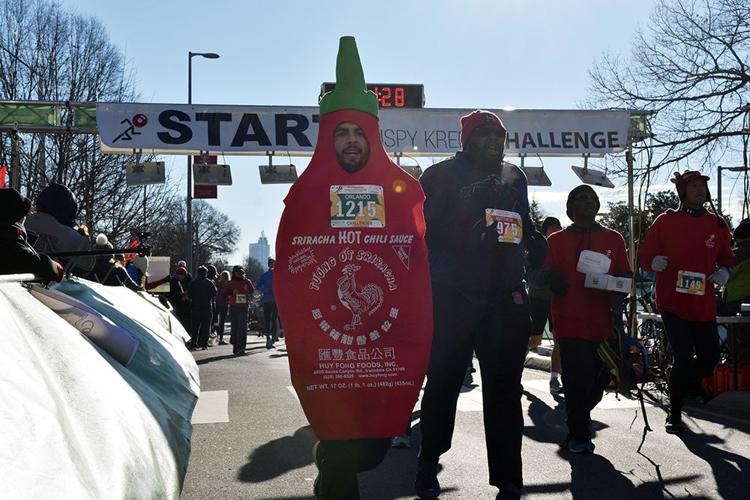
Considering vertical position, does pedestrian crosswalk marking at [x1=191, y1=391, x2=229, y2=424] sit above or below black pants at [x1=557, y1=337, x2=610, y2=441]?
below

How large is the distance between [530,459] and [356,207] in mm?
2947

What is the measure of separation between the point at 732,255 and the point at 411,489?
11.7 feet

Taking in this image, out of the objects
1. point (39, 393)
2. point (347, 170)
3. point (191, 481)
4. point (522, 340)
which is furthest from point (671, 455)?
point (39, 393)

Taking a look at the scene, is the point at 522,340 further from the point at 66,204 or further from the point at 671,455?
the point at 66,204

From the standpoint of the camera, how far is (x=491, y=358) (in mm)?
3949

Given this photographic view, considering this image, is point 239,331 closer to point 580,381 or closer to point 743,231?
point 743,231

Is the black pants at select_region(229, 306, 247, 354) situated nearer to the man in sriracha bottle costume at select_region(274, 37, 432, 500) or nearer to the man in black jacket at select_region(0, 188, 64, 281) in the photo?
the man in black jacket at select_region(0, 188, 64, 281)

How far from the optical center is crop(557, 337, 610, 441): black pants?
5.67 meters

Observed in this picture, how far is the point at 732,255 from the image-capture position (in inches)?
264

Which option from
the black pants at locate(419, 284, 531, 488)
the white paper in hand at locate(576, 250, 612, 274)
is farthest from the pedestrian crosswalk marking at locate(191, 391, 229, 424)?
the black pants at locate(419, 284, 531, 488)

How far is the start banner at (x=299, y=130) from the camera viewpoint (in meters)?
15.1

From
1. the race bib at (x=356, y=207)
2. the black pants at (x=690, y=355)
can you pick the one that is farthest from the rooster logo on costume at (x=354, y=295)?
the black pants at (x=690, y=355)

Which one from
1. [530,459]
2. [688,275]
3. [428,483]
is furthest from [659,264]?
[428,483]

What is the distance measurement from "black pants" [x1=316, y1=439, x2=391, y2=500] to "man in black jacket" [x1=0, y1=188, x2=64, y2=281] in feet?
4.34
